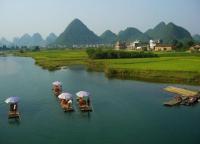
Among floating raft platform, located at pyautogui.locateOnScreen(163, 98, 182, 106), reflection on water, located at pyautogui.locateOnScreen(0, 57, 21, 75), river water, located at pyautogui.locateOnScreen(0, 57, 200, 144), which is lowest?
river water, located at pyautogui.locateOnScreen(0, 57, 200, 144)

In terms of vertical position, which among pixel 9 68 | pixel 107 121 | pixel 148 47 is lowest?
pixel 107 121

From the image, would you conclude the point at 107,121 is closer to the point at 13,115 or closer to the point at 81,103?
the point at 81,103

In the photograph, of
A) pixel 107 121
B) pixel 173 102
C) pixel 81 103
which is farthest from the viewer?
pixel 173 102

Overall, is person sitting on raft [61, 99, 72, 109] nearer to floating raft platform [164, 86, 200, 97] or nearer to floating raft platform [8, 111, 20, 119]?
floating raft platform [8, 111, 20, 119]

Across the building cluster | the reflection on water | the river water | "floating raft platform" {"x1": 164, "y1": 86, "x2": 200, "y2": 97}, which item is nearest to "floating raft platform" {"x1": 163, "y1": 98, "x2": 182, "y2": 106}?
the river water

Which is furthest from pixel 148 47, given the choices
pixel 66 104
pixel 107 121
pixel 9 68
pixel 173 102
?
pixel 107 121

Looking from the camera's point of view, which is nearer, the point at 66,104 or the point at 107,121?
the point at 107,121

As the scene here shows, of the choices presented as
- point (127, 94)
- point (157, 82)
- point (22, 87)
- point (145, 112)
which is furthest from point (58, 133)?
point (157, 82)

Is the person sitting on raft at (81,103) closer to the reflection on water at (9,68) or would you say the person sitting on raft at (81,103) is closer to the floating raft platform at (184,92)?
the floating raft platform at (184,92)

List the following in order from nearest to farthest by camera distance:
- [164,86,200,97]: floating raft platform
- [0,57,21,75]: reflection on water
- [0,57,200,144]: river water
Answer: [0,57,200,144]: river water → [164,86,200,97]: floating raft platform → [0,57,21,75]: reflection on water

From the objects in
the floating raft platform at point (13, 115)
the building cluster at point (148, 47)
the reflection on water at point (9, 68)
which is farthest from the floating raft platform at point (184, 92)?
the building cluster at point (148, 47)

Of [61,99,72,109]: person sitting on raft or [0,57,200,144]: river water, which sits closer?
[0,57,200,144]: river water

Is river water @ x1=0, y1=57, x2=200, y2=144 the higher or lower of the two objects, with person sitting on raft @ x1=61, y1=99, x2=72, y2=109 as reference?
lower
